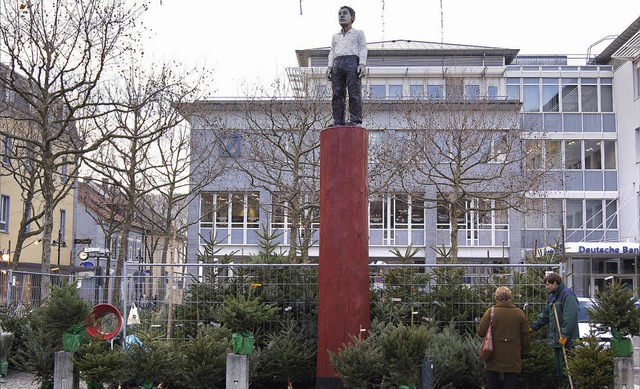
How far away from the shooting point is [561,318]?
11.5 m

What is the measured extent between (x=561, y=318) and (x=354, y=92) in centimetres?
450

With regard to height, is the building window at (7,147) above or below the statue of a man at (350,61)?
above

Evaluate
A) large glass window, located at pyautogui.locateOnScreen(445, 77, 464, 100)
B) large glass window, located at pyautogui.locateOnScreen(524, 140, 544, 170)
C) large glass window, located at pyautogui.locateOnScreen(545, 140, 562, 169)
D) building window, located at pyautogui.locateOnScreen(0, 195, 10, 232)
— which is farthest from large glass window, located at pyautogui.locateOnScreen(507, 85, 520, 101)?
building window, located at pyautogui.locateOnScreen(0, 195, 10, 232)

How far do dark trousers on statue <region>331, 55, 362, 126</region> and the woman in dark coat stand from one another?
3.51 meters

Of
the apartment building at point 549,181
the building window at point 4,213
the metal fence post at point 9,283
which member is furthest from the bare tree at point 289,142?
the building window at point 4,213

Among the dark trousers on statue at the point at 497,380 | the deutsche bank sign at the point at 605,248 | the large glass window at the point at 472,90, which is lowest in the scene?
the dark trousers on statue at the point at 497,380

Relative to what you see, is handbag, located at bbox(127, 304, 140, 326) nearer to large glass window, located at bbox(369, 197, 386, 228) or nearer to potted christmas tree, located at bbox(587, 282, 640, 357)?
potted christmas tree, located at bbox(587, 282, 640, 357)

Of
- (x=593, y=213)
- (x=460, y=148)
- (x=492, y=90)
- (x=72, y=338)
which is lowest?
(x=72, y=338)

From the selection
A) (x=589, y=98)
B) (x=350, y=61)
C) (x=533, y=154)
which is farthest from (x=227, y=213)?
(x=350, y=61)

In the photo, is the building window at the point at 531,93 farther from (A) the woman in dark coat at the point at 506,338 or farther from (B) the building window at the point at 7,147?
(A) the woman in dark coat at the point at 506,338

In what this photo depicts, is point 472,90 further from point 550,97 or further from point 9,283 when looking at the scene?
point 9,283

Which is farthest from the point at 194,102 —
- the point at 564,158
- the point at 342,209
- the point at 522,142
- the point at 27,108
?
the point at 564,158

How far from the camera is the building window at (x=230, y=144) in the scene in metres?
34.0

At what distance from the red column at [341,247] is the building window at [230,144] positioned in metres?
21.4
